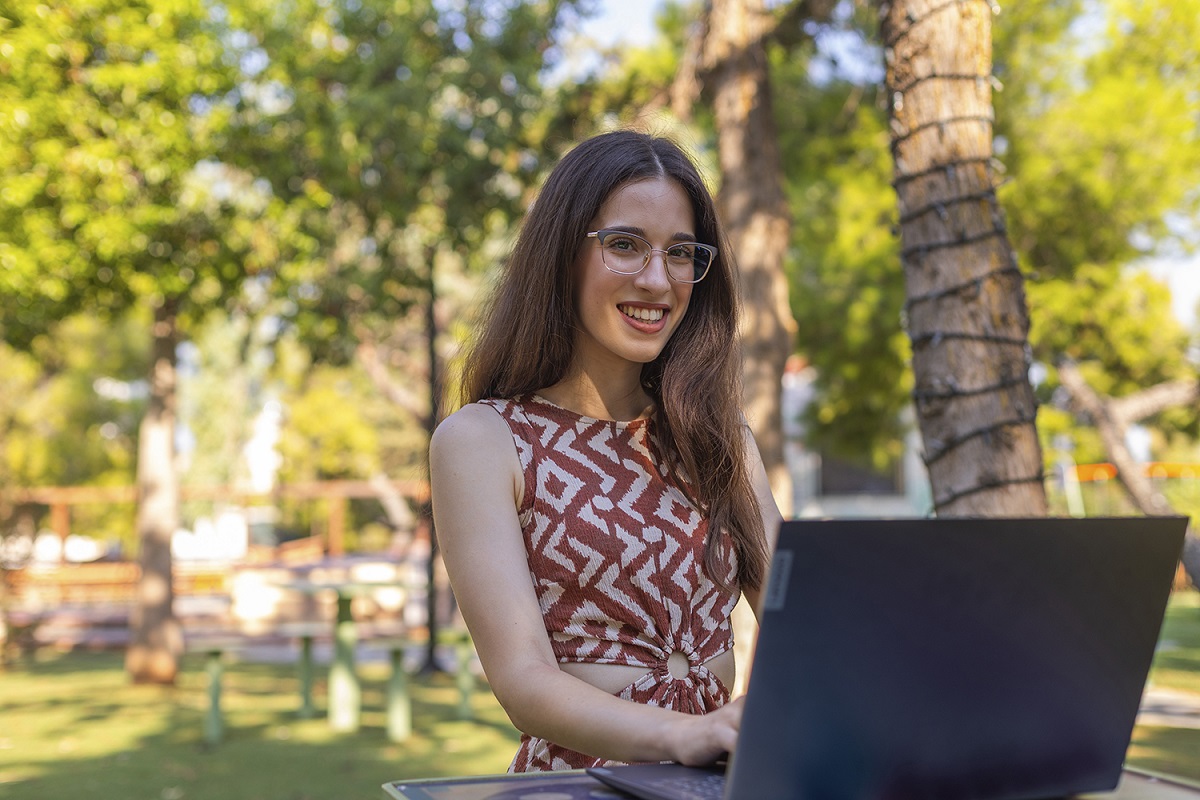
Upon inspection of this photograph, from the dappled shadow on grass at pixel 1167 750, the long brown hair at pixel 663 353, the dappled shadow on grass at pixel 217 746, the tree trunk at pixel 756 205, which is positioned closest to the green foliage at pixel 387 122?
the tree trunk at pixel 756 205

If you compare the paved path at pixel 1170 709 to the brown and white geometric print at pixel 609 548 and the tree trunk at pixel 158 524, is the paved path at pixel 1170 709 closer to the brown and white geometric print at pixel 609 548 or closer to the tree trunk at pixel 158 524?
the brown and white geometric print at pixel 609 548

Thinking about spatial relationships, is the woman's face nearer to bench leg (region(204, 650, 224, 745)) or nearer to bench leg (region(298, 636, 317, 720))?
bench leg (region(204, 650, 224, 745))

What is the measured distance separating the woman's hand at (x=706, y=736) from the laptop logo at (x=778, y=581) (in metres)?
0.22

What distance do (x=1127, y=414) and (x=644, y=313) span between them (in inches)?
385

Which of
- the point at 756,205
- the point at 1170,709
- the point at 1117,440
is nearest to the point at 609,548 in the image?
the point at 756,205

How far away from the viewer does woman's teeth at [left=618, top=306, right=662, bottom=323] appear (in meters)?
1.88

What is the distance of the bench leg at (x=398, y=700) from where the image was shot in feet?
26.7

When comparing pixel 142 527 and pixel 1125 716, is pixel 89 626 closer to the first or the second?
pixel 142 527

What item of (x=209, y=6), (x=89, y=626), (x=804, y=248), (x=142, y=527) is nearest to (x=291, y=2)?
(x=209, y=6)

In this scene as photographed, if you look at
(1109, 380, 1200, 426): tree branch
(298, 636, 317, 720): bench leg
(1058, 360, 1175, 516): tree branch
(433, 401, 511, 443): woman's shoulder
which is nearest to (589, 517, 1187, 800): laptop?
(433, 401, 511, 443): woman's shoulder

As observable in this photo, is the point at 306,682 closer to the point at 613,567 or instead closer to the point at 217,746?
the point at 217,746

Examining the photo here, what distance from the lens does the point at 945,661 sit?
1.10 m

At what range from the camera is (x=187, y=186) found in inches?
388

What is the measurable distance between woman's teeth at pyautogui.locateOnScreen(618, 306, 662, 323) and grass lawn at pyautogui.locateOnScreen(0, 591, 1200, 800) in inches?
158
